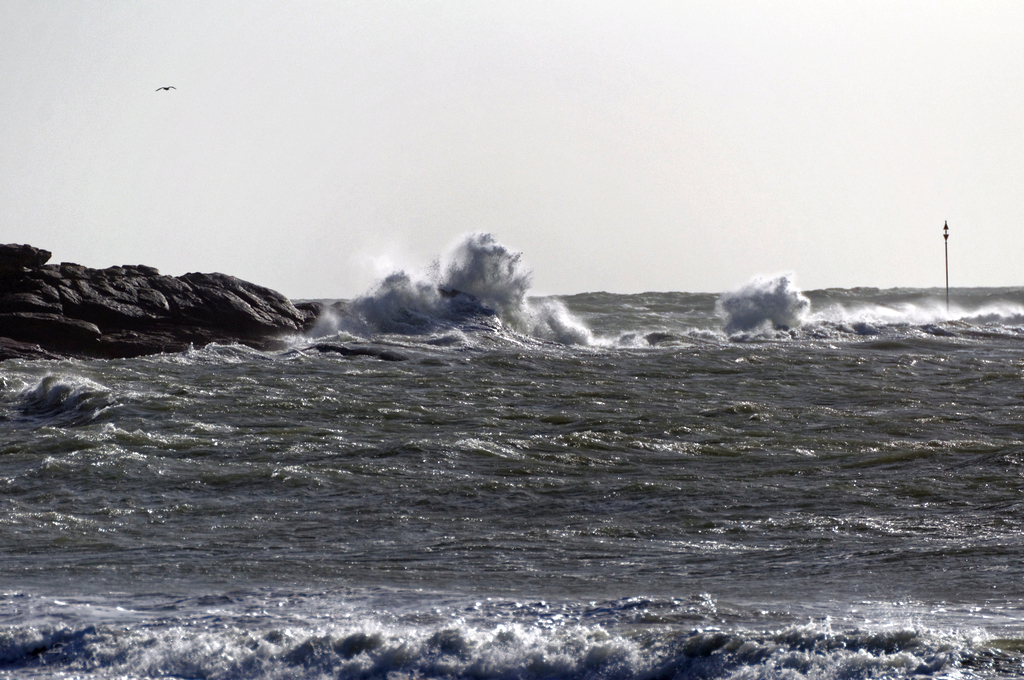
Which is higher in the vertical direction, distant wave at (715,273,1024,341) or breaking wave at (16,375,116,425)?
distant wave at (715,273,1024,341)

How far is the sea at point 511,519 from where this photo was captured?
3.88 m

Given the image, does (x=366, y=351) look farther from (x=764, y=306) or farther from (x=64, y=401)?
(x=764, y=306)

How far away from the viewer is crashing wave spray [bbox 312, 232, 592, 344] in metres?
21.8

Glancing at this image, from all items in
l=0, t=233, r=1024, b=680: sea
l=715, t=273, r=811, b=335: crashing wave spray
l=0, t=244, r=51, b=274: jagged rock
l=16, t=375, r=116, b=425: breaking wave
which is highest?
l=0, t=244, r=51, b=274: jagged rock

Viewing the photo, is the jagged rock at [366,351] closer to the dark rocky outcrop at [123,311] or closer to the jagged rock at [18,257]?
the dark rocky outcrop at [123,311]

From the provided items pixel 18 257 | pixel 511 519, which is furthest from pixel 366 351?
pixel 511 519

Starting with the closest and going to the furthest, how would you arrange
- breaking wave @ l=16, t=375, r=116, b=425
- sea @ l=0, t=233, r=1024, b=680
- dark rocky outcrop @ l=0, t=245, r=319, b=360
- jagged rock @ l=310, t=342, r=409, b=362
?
sea @ l=0, t=233, r=1024, b=680 → breaking wave @ l=16, t=375, r=116, b=425 → jagged rock @ l=310, t=342, r=409, b=362 → dark rocky outcrop @ l=0, t=245, r=319, b=360

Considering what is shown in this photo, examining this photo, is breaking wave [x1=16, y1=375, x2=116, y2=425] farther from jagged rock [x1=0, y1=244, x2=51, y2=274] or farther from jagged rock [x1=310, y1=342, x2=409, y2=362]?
jagged rock [x1=0, y1=244, x2=51, y2=274]

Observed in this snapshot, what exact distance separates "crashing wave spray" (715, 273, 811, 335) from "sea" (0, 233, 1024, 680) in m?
9.93

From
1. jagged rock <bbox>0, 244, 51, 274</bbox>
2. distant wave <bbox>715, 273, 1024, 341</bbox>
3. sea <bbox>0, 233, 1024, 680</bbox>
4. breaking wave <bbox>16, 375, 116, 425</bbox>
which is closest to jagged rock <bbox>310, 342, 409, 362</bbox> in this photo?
sea <bbox>0, 233, 1024, 680</bbox>

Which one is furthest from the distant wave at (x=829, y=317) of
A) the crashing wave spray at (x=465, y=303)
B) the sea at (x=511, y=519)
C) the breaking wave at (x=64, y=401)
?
the breaking wave at (x=64, y=401)

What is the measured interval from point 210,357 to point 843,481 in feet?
35.5

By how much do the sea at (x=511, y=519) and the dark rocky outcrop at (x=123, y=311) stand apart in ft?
16.3

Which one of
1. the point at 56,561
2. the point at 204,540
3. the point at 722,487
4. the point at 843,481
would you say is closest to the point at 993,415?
the point at 843,481
